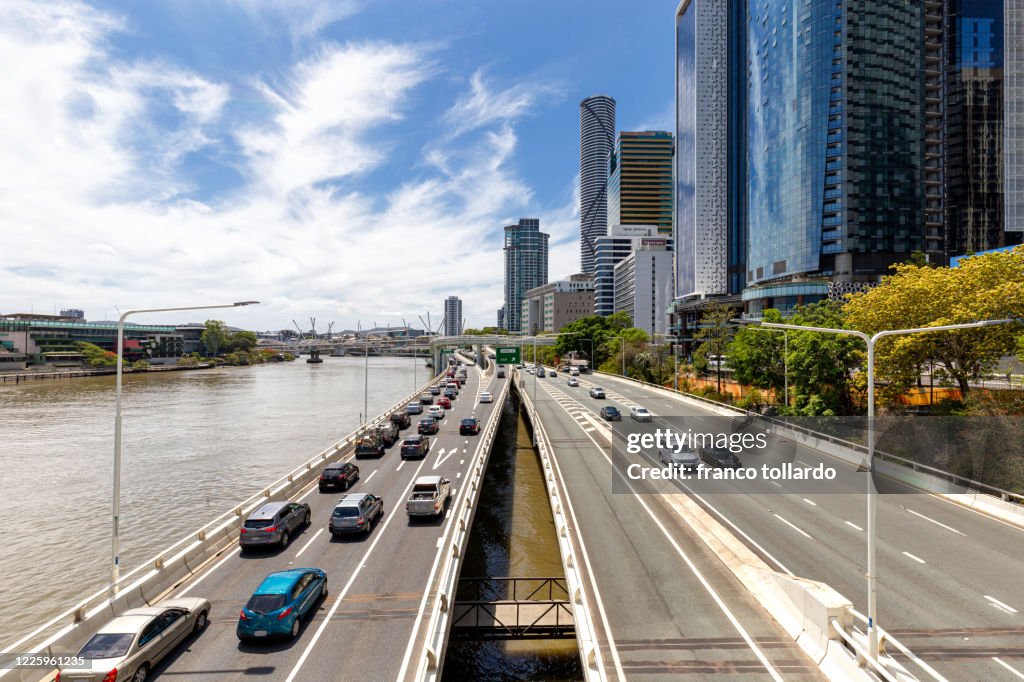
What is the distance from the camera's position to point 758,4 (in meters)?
125

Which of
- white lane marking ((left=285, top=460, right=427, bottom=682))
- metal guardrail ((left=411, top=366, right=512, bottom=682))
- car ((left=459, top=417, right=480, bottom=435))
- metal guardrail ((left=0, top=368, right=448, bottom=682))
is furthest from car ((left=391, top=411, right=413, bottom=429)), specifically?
Result: white lane marking ((left=285, top=460, right=427, bottom=682))

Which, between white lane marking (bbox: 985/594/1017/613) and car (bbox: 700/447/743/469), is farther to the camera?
car (bbox: 700/447/743/469)

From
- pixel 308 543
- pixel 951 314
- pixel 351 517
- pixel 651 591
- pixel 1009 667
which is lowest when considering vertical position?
pixel 651 591

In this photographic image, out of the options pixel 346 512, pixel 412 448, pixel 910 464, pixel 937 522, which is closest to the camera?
pixel 346 512

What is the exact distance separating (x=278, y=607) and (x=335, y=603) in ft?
8.32

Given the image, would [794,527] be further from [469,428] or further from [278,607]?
[469,428]

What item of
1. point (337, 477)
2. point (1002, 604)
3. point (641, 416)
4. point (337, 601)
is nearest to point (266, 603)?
point (337, 601)

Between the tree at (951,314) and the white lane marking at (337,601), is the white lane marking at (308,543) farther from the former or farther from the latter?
the tree at (951,314)

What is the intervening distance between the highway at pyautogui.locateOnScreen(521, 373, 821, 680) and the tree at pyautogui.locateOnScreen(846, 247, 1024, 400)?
72.0 feet

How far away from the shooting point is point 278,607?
1501 centimetres

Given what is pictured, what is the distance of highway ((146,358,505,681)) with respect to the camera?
13.9 m

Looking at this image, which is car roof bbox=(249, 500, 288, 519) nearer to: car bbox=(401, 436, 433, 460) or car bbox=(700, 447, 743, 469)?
car bbox=(401, 436, 433, 460)

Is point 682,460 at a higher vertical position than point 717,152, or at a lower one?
lower

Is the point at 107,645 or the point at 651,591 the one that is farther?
the point at 651,591
